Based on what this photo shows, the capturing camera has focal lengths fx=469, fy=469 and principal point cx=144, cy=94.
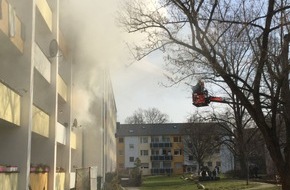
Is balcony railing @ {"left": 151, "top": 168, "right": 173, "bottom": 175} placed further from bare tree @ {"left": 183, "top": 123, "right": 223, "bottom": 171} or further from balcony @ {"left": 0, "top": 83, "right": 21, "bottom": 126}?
balcony @ {"left": 0, "top": 83, "right": 21, "bottom": 126}

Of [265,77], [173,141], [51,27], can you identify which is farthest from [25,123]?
[173,141]

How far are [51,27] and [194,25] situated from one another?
20.4ft

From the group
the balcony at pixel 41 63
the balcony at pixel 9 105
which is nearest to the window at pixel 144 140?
the balcony at pixel 41 63

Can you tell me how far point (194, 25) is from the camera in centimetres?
1700

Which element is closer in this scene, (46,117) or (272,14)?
(272,14)

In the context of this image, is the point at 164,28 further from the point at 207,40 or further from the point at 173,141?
the point at 173,141

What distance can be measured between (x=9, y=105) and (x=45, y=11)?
21.4 ft

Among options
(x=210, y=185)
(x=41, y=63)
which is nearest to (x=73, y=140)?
(x=41, y=63)

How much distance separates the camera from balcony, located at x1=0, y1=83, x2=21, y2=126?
12023 millimetres

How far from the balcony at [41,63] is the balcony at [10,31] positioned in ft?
5.69

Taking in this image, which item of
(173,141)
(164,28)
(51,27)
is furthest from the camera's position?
(173,141)

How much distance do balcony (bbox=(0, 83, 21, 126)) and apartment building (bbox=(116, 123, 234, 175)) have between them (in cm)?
7792

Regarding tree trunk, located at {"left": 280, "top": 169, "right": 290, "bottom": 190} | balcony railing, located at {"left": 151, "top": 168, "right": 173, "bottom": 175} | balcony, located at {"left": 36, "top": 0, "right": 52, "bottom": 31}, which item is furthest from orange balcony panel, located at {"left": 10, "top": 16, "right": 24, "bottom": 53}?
balcony railing, located at {"left": 151, "top": 168, "right": 173, "bottom": 175}

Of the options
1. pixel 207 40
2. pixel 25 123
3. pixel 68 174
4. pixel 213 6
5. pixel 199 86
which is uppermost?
pixel 213 6
